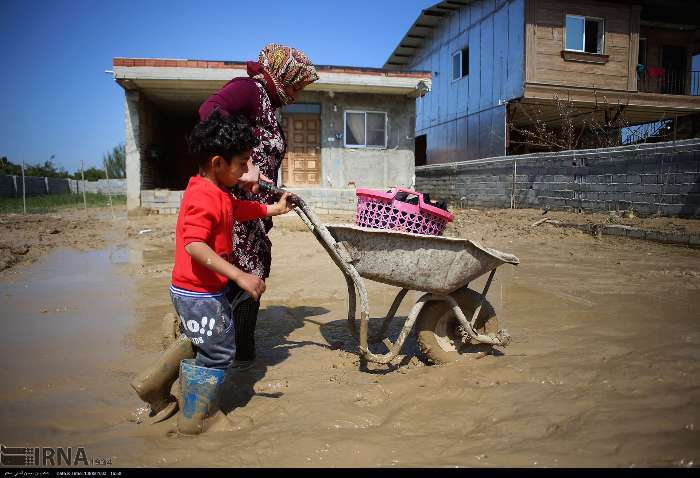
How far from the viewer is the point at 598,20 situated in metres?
14.0

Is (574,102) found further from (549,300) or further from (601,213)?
(549,300)

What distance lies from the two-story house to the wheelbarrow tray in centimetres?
1179

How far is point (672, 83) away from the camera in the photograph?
16.2 m

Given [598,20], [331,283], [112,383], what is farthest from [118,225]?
[598,20]

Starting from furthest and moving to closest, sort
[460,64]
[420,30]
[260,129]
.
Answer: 1. [420,30]
2. [460,64]
3. [260,129]

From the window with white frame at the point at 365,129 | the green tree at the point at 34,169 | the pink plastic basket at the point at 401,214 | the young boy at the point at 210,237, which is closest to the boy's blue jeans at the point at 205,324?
the young boy at the point at 210,237

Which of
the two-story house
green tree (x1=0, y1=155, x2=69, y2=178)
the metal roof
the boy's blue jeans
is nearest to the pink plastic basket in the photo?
the boy's blue jeans

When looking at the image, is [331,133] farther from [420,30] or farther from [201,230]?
[201,230]

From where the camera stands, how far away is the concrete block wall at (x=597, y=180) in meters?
7.03

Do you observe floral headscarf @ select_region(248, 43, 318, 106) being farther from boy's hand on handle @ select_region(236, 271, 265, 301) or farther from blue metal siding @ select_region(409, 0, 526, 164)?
blue metal siding @ select_region(409, 0, 526, 164)

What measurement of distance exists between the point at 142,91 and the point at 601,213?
12.5 meters

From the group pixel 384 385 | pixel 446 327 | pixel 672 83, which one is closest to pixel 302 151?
pixel 446 327

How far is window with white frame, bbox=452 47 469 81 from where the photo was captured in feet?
55.6

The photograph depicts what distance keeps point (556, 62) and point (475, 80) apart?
3069mm
